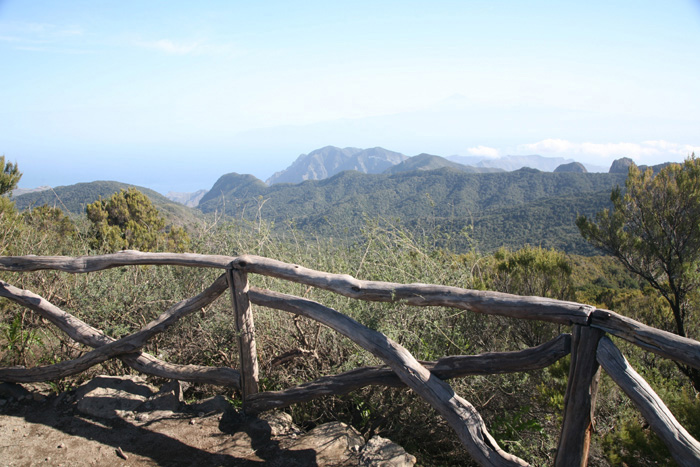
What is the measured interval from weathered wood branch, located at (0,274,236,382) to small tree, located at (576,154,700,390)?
27.0 ft

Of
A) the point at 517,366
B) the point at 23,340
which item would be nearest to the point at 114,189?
the point at 23,340

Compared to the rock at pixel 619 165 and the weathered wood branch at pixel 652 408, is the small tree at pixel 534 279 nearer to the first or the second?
the weathered wood branch at pixel 652 408

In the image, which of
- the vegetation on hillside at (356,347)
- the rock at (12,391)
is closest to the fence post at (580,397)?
the vegetation on hillside at (356,347)

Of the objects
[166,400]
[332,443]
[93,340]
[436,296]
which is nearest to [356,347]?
[332,443]

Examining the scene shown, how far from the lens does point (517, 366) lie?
2.15 meters

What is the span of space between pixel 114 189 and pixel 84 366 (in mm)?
42629

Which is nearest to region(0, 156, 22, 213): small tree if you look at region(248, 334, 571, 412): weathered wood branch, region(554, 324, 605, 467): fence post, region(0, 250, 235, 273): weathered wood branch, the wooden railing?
region(0, 250, 235, 273): weathered wood branch

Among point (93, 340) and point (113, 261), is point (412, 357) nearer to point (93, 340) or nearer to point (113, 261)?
point (113, 261)

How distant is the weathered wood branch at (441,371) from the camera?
6.83ft

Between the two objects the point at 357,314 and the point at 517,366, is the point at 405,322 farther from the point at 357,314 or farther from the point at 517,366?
the point at 517,366

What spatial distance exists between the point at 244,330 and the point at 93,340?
4.34ft

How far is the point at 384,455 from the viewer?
94.6 inches

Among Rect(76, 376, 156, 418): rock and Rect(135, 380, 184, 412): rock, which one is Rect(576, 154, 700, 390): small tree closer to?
Rect(135, 380, 184, 412): rock

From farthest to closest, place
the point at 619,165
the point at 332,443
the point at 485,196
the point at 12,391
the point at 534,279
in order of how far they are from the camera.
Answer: the point at 485,196 < the point at 619,165 < the point at 534,279 < the point at 12,391 < the point at 332,443
